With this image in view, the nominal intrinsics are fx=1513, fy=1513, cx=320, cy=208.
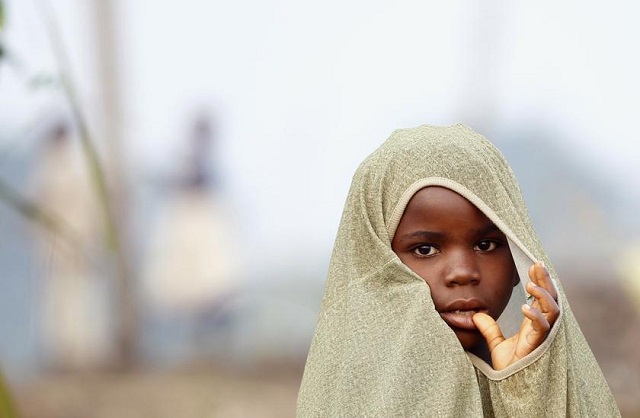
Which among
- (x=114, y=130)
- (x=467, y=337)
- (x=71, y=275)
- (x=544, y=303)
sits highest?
(x=544, y=303)

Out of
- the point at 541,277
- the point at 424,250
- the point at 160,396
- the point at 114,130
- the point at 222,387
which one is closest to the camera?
the point at 541,277

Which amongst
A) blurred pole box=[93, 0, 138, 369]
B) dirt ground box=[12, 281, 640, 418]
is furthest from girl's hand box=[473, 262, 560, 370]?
blurred pole box=[93, 0, 138, 369]

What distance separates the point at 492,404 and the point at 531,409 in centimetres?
12

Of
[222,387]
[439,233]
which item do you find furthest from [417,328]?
[222,387]

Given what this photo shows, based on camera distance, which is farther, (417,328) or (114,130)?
(114,130)

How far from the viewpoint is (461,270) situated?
3.38 m

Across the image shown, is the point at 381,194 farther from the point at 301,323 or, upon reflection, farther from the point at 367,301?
the point at 301,323

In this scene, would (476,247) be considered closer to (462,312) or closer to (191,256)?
(462,312)

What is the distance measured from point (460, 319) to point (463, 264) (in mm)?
132

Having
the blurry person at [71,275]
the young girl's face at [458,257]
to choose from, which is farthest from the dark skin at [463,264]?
the blurry person at [71,275]

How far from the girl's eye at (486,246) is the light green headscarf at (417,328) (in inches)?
1.9

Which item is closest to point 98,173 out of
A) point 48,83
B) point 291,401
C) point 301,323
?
point 48,83

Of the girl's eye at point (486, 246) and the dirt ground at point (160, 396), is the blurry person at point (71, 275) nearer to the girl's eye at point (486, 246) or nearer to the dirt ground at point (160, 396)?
the dirt ground at point (160, 396)

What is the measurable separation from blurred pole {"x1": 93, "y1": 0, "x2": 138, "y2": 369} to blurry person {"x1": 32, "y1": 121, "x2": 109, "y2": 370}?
0.17m
